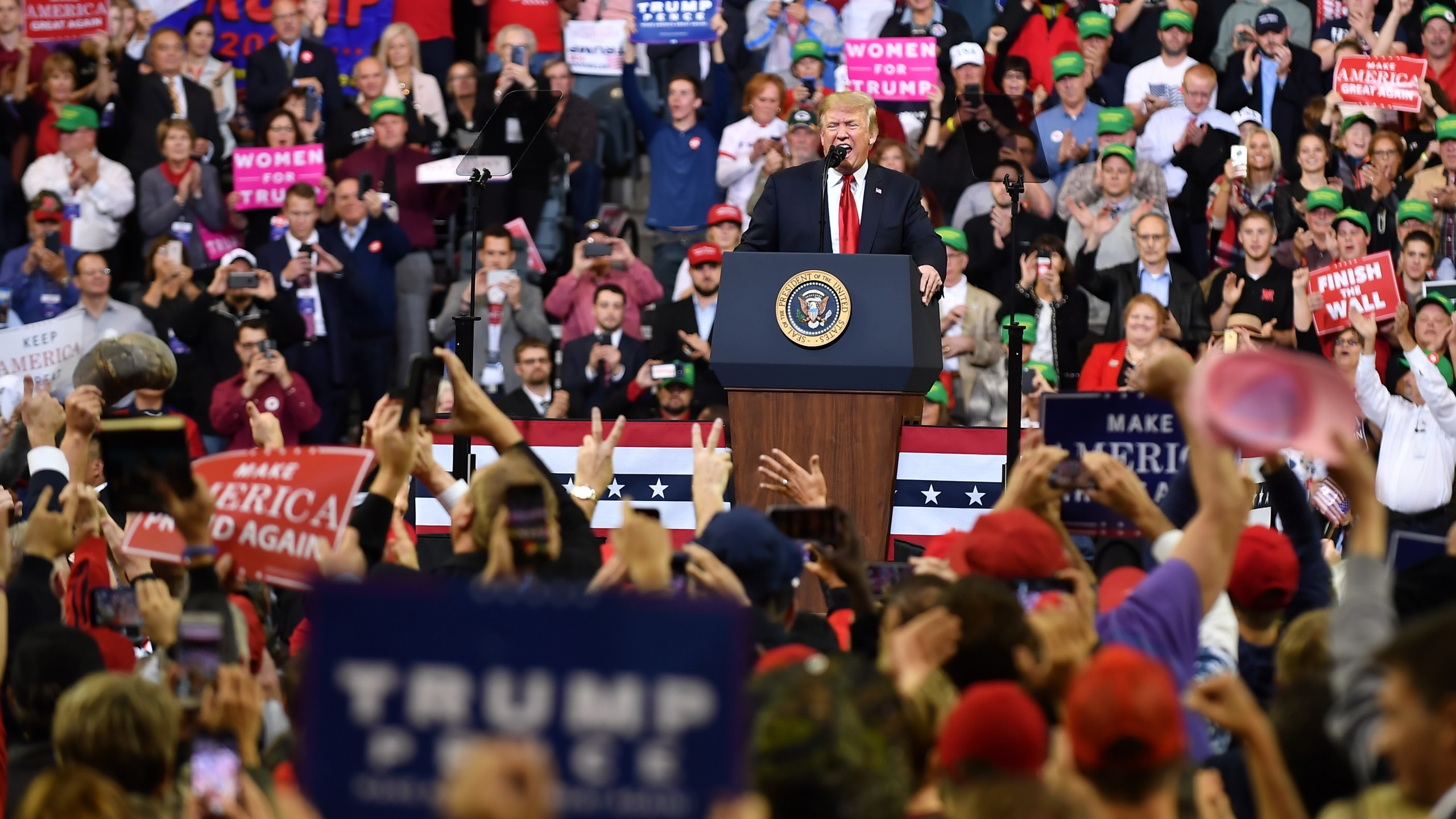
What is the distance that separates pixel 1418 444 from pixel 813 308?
14.1ft

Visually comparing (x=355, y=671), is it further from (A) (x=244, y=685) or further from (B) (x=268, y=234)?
(B) (x=268, y=234)

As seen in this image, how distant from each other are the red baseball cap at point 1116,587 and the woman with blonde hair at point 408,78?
359 inches

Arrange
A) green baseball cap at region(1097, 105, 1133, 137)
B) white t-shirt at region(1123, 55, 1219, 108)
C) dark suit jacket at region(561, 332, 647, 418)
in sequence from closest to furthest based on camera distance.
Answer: dark suit jacket at region(561, 332, 647, 418) < green baseball cap at region(1097, 105, 1133, 137) < white t-shirt at region(1123, 55, 1219, 108)

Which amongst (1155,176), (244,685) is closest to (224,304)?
(1155,176)

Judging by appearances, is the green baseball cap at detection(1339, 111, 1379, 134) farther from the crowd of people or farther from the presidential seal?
the presidential seal

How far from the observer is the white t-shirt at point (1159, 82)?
12.0 meters

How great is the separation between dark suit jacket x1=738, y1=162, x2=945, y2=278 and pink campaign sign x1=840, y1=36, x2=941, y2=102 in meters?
4.84

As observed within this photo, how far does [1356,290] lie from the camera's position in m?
9.85

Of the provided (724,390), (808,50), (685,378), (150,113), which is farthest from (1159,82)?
(150,113)

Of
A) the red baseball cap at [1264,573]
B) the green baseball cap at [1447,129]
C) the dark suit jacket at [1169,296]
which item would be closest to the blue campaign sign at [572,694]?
the red baseball cap at [1264,573]

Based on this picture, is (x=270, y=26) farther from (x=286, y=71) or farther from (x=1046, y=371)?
(x=1046, y=371)

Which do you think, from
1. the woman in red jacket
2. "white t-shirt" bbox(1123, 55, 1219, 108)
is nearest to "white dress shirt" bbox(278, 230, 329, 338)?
the woman in red jacket

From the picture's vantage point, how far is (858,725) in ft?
8.77

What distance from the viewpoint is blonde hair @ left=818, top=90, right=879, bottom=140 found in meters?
7.10
